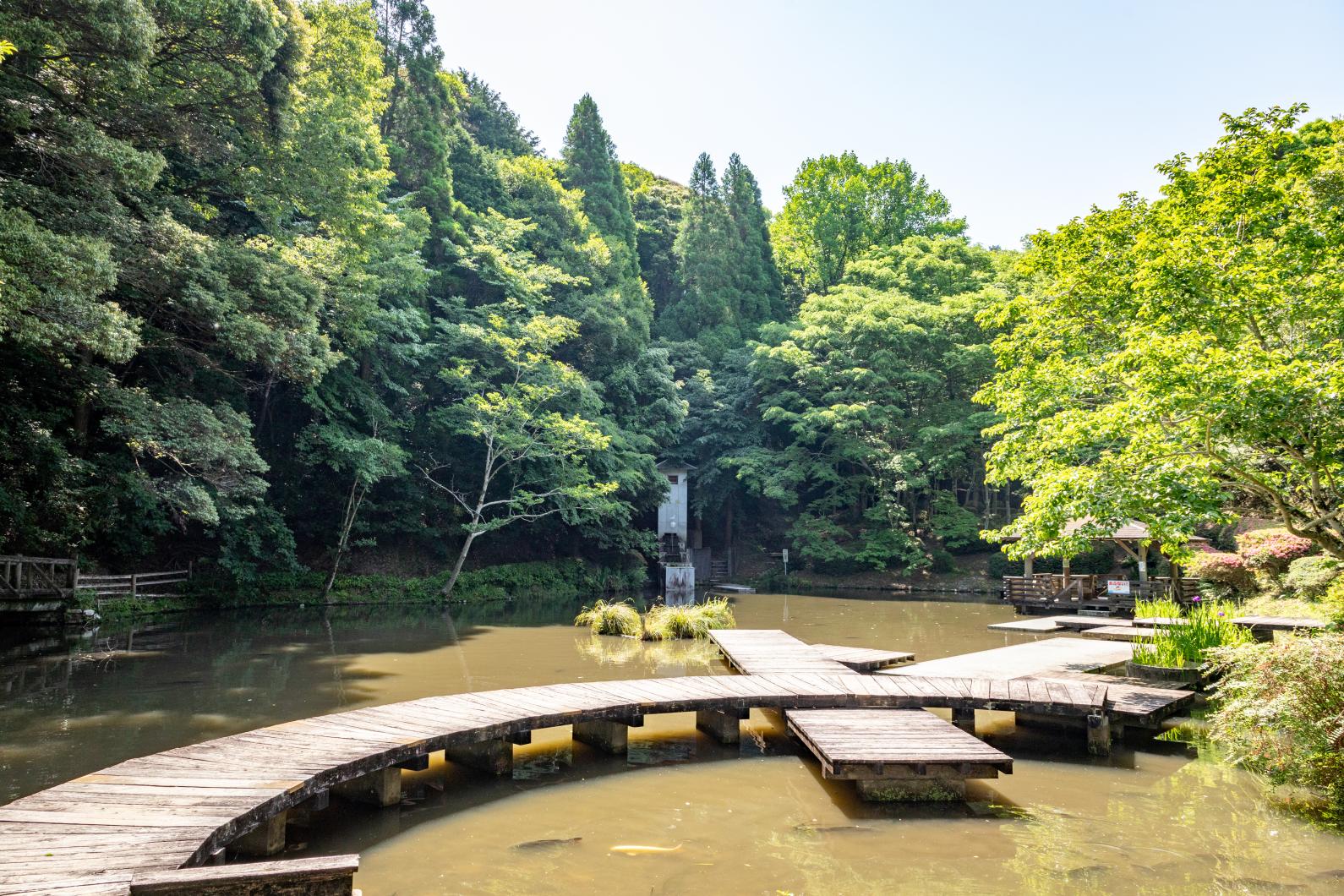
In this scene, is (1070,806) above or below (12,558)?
below

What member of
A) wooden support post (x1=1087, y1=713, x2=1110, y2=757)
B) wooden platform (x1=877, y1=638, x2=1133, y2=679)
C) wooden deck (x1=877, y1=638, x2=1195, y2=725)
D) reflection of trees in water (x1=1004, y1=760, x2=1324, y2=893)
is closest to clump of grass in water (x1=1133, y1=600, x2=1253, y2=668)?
wooden deck (x1=877, y1=638, x2=1195, y2=725)

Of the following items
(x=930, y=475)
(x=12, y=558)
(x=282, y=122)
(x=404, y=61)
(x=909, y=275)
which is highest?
(x=404, y=61)

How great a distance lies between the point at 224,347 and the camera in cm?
1736

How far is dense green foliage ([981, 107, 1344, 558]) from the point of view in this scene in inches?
320

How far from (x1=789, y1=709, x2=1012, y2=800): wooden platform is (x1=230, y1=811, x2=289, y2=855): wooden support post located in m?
4.06

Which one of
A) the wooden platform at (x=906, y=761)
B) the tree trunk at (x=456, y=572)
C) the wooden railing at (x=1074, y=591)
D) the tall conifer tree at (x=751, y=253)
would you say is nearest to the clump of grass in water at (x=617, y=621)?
the tree trunk at (x=456, y=572)

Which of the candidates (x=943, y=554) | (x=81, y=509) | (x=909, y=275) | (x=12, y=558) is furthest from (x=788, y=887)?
(x=909, y=275)

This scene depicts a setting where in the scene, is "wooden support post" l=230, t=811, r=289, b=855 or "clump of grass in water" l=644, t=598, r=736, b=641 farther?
"clump of grass in water" l=644, t=598, r=736, b=641

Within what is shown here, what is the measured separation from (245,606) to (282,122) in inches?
488

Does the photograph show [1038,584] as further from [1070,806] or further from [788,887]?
[788,887]

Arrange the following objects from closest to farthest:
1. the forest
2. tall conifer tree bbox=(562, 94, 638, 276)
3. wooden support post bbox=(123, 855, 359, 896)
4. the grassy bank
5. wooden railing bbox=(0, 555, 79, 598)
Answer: wooden support post bbox=(123, 855, 359, 896), the forest, wooden railing bbox=(0, 555, 79, 598), the grassy bank, tall conifer tree bbox=(562, 94, 638, 276)

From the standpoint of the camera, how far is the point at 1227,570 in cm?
1908

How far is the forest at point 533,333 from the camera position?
390 inches

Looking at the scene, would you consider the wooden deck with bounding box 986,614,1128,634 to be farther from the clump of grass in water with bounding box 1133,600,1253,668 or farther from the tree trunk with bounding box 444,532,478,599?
the tree trunk with bounding box 444,532,478,599
